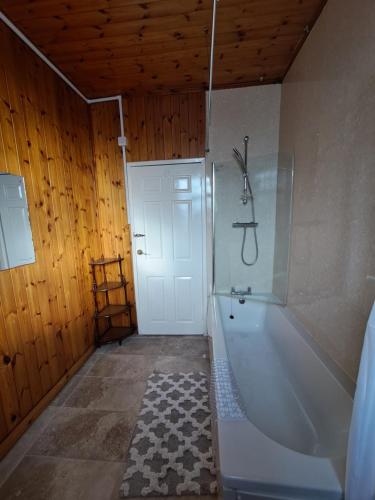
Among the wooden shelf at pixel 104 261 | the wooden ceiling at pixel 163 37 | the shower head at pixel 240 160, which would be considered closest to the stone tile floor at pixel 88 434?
the wooden shelf at pixel 104 261

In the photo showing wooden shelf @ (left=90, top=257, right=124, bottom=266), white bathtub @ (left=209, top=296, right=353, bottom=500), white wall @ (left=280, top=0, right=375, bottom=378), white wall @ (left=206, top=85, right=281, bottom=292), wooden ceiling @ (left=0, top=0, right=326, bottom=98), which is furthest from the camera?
wooden shelf @ (left=90, top=257, right=124, bottom=266)

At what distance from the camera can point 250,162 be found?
7.36 ft

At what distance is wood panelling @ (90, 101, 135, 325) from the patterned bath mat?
1250mm

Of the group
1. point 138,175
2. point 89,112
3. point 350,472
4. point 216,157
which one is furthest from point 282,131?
point 350,472

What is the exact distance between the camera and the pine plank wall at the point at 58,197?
142 cm

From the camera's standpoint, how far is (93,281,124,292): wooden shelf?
2314 millimetres

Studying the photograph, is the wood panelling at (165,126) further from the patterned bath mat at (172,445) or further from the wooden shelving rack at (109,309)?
the patterned bath mat at (172,445)

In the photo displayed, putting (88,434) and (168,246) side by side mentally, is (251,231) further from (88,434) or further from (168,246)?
(88,434)

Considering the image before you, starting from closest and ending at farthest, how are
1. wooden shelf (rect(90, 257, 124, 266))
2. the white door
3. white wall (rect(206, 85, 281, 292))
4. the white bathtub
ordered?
the white bathtub
white wall (rect(206, 85, 281, 292))
wooden shelf (rect(90, 257, 124, 266))
the white door

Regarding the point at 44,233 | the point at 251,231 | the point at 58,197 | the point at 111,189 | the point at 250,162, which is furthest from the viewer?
the point at 111,189

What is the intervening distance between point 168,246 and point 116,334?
3.92 feet

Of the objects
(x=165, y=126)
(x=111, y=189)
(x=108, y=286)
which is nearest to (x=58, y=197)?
(x=111, y=189)

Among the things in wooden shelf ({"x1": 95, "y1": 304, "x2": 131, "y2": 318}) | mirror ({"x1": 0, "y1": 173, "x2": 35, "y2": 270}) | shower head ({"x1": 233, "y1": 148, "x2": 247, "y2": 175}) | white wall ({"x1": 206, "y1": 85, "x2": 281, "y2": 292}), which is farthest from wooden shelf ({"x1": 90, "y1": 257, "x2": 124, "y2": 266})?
shower head ({"x1": 233, "y1": 148, "x2": 247, "y2": 175})

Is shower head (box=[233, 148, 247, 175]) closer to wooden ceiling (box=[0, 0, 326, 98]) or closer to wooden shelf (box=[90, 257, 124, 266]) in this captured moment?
wooden ceiling (box=[0, 0, 326, 98])
